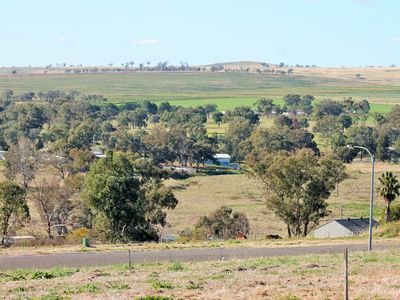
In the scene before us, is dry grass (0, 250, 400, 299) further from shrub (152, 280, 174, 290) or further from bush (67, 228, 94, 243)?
bush (67, 228, 94, 243)

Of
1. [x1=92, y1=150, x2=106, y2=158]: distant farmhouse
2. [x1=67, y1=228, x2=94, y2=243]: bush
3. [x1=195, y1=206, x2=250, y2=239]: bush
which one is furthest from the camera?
[x1=92, y1=150, x2=106, y2=158]: distant farmhouse

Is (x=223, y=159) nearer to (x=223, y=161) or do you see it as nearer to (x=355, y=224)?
(x=223, y=161)

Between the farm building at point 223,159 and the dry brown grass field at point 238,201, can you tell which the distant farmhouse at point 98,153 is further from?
the farm building at point 223,159

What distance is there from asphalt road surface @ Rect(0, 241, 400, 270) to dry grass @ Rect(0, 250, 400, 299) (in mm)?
2940

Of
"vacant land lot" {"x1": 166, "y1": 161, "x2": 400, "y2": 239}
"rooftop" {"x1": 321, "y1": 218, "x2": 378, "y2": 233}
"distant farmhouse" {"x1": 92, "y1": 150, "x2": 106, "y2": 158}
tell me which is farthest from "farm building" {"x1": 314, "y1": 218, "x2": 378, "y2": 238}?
"distant farmhouse" {"x1": 92, "y1": 150, "x2": 106, "y2": 158}

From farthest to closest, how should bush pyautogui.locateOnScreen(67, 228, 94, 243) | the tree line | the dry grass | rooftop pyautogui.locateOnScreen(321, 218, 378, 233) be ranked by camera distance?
rooftop pyautogui.locateOnScreen(321, 218, 378, 233)
the tree line
bush pyautogui.locateOnScreen(67, 228, 94, 243)
the dry grass

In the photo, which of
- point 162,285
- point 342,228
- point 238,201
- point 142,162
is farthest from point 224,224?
point 162,285

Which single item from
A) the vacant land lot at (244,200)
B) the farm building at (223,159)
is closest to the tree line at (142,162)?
the farm building at (223,159)

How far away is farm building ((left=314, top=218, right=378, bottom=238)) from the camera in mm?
59562

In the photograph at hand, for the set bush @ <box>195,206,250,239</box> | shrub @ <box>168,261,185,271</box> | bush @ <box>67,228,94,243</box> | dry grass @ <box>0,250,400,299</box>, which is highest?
dry grass @ <box>0,250,400,299</box>

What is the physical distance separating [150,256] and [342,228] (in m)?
27.3

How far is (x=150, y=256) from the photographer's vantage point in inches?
1421

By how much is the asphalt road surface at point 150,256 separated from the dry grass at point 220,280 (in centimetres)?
294

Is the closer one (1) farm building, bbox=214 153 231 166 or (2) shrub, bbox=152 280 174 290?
(2) shrub, bbox=152 280 174 290
